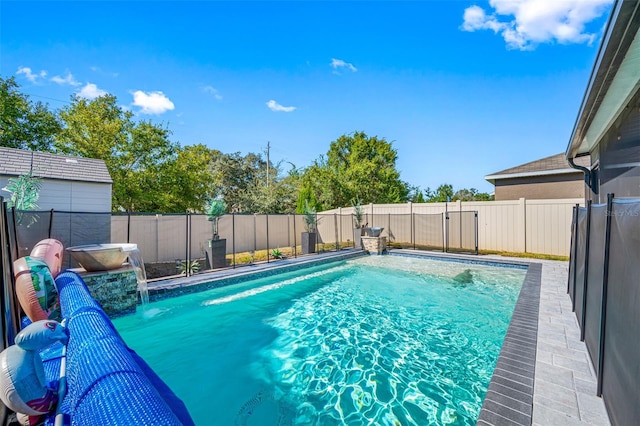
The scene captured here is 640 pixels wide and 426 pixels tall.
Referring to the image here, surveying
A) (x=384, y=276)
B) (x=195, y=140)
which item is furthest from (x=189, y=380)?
(x=195, y=140)

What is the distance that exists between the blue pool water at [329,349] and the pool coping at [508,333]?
0.34 m

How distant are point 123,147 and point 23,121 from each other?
505 centimetres

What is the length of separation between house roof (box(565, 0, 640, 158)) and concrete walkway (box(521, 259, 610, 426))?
7.77ft

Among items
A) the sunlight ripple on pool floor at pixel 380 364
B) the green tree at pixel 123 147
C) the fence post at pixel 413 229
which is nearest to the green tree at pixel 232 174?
the green tree at pixel 123 147

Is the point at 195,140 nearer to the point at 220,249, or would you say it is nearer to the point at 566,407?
the point at 220,249

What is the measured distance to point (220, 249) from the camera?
7805 mm

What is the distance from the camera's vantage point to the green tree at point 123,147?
11211mm

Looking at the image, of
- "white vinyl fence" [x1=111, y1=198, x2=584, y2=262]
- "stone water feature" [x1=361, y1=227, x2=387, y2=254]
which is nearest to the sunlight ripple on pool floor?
"white vinyl fence" [x1=111, y1=198, x2=584, y2=262]

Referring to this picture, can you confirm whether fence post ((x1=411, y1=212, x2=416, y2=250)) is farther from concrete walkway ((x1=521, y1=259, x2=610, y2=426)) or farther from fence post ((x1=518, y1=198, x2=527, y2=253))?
concrete walkway ((x1=521, y1=259, x2=610, y2=426))

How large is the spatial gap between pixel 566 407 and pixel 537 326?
5.81 feet

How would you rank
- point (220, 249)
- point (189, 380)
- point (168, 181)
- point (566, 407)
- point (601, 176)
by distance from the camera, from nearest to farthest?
point (566, 407) → point (189, 380) → point (601, 176) → point (220, 249) → point (168, 181)

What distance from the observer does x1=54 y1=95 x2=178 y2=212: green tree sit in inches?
441

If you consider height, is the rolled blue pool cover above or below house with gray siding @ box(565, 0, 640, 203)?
below

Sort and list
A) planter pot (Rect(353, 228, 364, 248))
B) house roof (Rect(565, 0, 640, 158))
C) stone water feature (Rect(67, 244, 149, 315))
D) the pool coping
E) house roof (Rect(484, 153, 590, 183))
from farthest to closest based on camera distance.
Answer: planter pot (Rect(353, 228, 364, 248)), house roof (Rect(484, 153, 590, 183)), stone water feature (Rect(67, 244, 149, 315)), the pool coping, house roof (Rect(565, 0, 640, 158))
